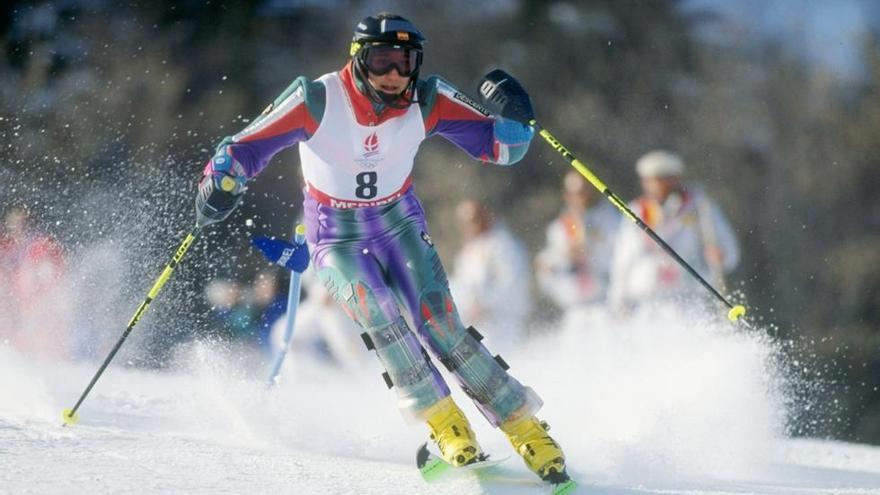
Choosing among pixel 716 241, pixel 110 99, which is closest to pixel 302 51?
pixel 110 99

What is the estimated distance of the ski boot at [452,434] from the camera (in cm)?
350

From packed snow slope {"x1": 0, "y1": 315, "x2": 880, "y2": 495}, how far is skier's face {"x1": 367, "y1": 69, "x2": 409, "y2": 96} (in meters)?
1.31

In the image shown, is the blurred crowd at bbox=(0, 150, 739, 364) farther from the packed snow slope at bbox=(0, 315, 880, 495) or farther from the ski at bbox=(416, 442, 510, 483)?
the ski at bbox=(416, 442, 510, 483)

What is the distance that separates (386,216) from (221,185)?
0.62 metres

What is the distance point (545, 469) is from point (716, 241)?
3.52 meters

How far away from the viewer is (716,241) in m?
6.68

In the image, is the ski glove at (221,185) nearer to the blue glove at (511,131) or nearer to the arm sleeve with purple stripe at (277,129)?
the arm sleeve with purple stripe at (277,129)

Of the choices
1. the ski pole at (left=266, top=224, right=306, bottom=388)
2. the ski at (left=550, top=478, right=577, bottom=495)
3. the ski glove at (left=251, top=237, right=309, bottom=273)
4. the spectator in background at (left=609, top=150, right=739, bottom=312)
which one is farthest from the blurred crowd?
the ski at (left=550, top=478, right=577, bottom=495)

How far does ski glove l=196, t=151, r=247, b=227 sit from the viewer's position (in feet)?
12.1

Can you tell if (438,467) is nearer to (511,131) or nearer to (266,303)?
(511,131)

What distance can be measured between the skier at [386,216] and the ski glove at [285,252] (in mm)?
469

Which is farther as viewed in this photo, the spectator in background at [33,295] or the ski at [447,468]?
the spectator in background at [33,295]

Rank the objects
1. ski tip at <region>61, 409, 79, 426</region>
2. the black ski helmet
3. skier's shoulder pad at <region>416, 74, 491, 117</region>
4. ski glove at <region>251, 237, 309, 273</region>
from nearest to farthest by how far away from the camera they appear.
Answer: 1. the black ski helmet
2. skier's shoulder pad at <region>416, 74, 491, 117</region>
3. ski tip at <region>61, 409, 79, 426</region>
4. ski glove at <region>251, 237, 309, 273</region>

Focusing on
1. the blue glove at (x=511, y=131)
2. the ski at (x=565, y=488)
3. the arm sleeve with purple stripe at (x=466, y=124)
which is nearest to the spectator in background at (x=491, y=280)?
the arm sleeve with purple stripe at (x=466, y=124)
